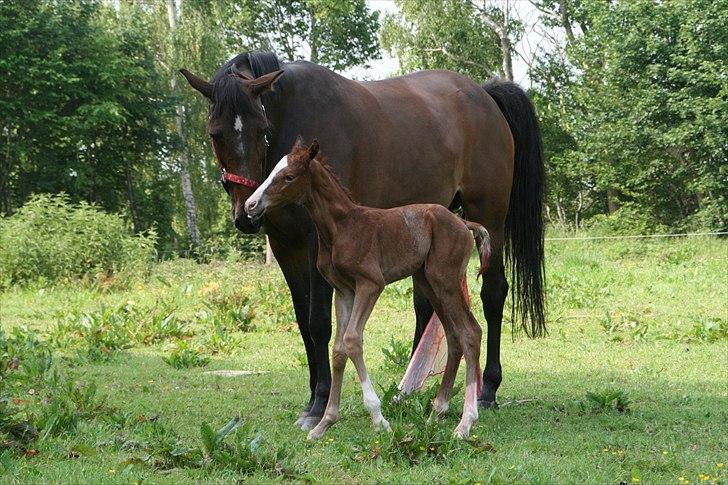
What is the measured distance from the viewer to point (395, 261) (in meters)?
5.00

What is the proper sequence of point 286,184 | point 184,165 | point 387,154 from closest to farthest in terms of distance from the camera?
point 286,184 < point 387,154 < point 184,165

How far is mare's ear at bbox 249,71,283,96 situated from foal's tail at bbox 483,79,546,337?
2813mm

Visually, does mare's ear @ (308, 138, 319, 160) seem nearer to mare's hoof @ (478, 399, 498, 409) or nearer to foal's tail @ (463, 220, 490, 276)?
foal's tail @ (463, 220, 490, 276)

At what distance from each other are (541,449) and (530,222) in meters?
2.79

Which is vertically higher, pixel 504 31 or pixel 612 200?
pixel 504 31

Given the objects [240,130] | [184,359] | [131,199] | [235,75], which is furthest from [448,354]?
[131,199]

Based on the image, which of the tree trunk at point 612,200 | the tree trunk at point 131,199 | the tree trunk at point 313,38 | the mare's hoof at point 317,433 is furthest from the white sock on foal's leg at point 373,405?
the tree trunk at point 313,38

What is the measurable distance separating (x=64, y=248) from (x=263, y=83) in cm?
1294

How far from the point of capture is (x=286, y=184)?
4.72 metres

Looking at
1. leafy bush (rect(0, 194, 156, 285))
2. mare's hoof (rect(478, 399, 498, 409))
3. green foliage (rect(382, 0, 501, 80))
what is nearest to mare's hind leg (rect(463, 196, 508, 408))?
mare's hoof (rect(478, 399, 498, 409))

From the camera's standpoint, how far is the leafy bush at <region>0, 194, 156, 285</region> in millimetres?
16453

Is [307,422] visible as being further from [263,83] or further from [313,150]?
[263,83]

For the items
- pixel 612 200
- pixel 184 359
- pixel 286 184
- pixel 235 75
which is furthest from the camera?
pixel 612 200

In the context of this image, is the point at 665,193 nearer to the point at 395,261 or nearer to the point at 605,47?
the point at 605,47
